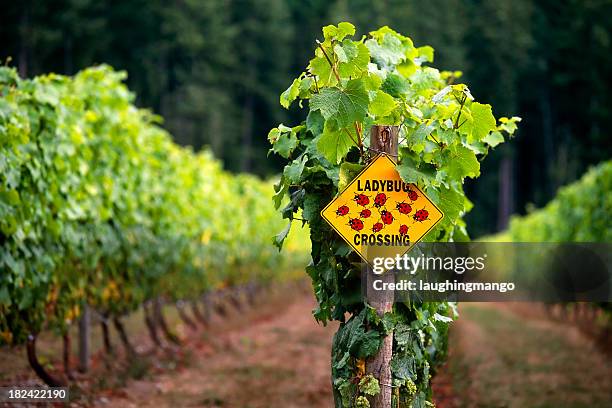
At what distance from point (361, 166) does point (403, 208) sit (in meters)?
0.37

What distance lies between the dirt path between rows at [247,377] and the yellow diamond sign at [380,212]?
4.04 m

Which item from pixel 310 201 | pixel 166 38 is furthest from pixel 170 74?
pixel 310 201

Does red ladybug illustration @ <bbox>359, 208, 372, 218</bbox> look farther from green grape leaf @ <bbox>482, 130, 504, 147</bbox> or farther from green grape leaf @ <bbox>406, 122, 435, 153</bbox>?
green grape leaf @ <bbox>482, 130, 504, 147</bbox>

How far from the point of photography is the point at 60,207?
344 inches

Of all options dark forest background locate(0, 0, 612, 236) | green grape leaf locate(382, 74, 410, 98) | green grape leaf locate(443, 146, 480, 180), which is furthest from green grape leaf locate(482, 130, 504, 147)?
dark forest background locate(0, 0, 612, 236)

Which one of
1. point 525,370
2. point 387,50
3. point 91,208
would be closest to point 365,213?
point 387,50

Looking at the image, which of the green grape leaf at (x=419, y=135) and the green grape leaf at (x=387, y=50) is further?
the green grape leaf at (x=387, y=50)

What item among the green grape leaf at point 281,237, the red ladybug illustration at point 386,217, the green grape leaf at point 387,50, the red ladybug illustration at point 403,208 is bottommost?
the green grape leaf at point 281,237

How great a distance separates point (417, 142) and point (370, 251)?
72 cm

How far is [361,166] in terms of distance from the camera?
17.7 feet

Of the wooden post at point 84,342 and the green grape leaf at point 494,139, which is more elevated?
the green grape leaf at point 494,139

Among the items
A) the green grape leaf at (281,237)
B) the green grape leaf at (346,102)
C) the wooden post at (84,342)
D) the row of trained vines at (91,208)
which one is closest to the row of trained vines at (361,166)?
the green grape leaf at (346,102)

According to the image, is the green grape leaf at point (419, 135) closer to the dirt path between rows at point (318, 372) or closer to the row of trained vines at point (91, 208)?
the row of trained vines at point (91, 208)

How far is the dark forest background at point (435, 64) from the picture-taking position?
145 ft
